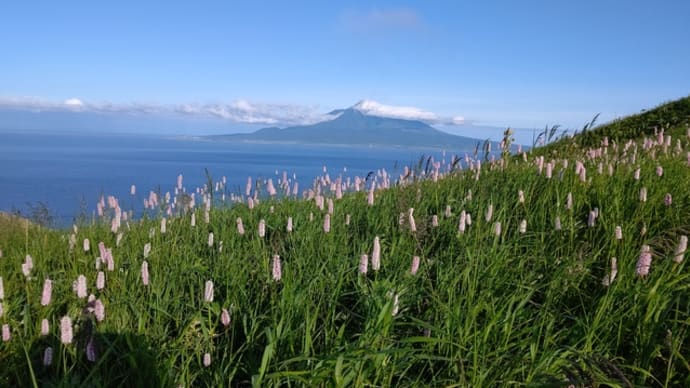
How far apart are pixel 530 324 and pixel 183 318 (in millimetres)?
2505

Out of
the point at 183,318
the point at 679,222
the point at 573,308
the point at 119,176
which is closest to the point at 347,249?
the point at 183,318

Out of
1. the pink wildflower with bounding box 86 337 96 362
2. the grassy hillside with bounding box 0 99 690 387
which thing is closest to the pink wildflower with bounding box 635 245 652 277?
the grassy hillside with bounding box 0 99 690 387

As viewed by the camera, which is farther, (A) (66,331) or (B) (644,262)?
(B) (644,262)

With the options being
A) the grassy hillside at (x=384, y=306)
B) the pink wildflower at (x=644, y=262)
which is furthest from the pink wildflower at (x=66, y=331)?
the pink wildflower at (x=644, y=262)

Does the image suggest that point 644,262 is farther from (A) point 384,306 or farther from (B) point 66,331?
(B) point 66,331

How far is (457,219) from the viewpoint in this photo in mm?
5172

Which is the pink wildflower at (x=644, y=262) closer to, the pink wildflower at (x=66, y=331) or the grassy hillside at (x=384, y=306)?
the grassy hillside at (x=384, y=306)

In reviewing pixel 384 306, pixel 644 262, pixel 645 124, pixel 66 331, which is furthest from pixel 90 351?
pixel 645 124

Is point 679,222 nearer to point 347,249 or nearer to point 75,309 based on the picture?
point 347,249

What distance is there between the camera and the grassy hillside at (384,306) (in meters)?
2.64

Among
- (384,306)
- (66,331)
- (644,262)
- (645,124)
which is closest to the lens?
(66,331)

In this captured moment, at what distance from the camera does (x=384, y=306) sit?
8.98ft

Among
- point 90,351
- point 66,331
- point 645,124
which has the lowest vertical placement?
point 90,351

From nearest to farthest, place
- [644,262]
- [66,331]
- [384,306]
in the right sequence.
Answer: [66,331] < [384,306] < [644,262]
